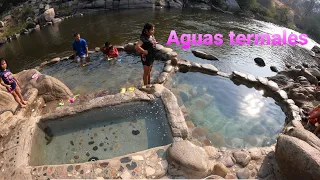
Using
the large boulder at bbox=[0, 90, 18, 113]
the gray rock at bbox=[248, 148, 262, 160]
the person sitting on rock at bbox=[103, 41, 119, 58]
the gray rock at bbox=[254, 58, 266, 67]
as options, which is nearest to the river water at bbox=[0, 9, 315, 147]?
the gray rock at bbox=[254, 58, 266, 67]

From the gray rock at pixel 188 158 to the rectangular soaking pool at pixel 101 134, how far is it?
37.2 inches

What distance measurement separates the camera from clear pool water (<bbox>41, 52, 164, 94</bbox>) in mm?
9562

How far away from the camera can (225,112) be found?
8234 millimetres

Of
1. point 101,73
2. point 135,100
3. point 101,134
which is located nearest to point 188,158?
point 101,134

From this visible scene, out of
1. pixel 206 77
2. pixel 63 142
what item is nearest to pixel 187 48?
pixel 206 77

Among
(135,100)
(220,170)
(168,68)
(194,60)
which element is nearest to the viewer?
(220,170)

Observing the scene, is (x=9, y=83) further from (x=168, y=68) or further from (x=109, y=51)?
(x=168, y=68)

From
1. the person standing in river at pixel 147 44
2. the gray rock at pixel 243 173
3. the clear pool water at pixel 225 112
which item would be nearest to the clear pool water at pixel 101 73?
the clear pool water at pixel 225 112

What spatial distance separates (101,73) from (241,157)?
7.16 metres

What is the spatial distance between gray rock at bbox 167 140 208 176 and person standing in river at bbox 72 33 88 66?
800 cm

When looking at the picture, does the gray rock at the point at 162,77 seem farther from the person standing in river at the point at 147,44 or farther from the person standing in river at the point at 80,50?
the person standing in river at the point at 80,50

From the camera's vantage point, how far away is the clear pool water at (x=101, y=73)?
31.4ft

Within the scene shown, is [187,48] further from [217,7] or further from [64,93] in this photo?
[217,7]
